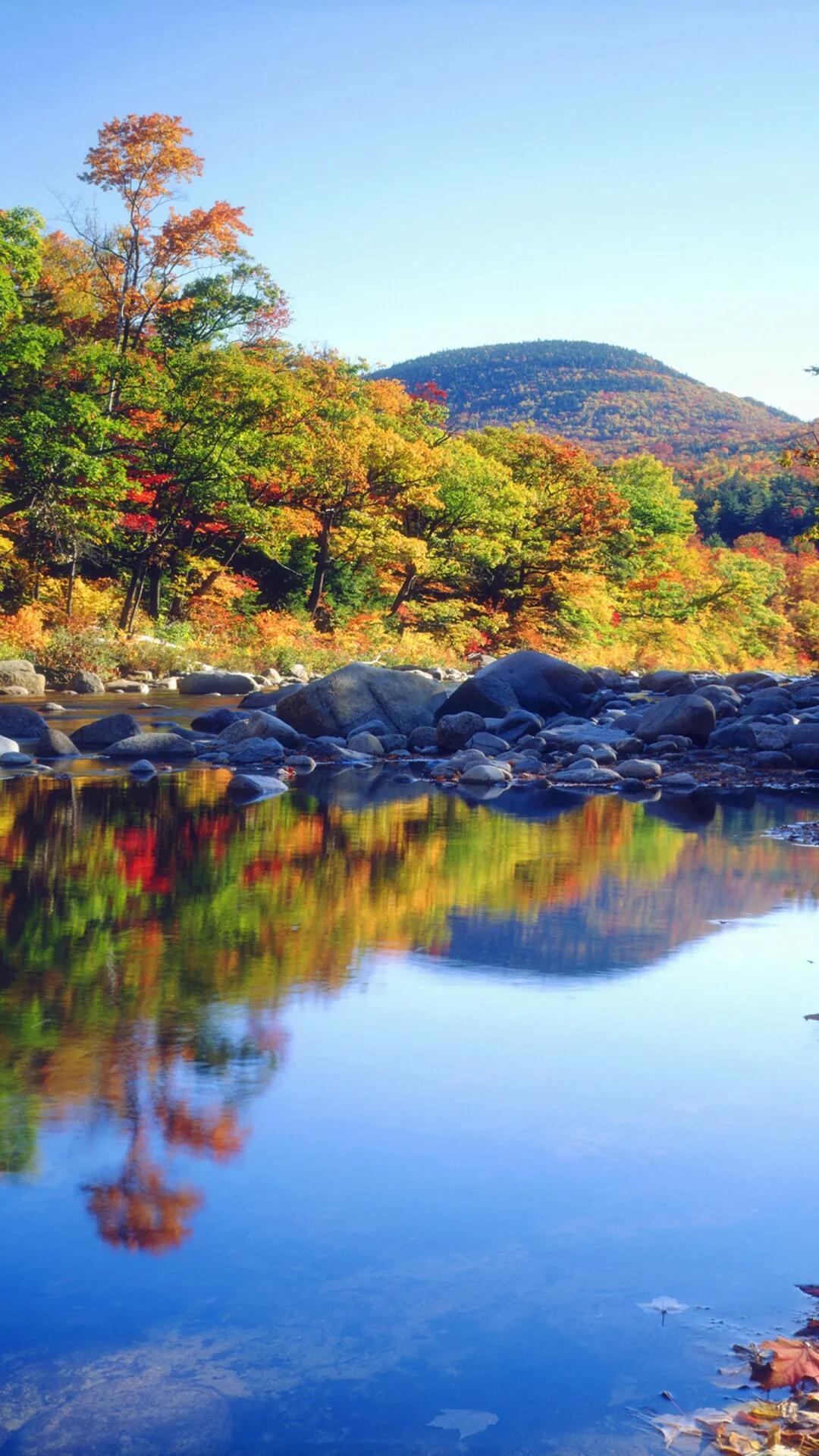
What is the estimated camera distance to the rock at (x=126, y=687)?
69.7 feet

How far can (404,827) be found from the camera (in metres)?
9.10

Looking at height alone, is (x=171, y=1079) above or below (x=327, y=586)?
below

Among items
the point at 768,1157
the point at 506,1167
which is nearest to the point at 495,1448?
the point at 506,1167

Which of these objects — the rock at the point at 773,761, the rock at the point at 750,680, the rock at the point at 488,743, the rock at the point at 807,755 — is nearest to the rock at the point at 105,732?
the rock at the point at 488,743

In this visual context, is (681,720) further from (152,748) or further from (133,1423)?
(133,1423)

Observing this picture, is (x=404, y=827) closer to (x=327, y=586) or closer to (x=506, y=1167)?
(x=506, y=1167)

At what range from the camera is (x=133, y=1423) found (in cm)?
215

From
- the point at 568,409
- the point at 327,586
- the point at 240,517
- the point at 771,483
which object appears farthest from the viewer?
the point at 568,409

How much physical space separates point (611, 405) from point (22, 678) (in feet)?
285

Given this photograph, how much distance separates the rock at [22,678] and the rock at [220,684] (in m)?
2.57

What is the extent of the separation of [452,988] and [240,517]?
2460 cm

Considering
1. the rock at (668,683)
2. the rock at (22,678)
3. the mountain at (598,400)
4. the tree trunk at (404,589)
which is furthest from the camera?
the mountain at (598,400)

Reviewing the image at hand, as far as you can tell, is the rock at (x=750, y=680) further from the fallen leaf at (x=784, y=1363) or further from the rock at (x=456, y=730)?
the fallen leaf at (x=784, y=1363)

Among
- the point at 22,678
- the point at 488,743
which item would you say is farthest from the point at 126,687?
the point at 488,743
